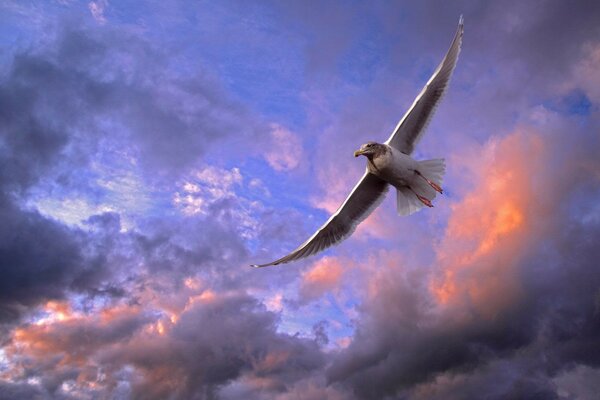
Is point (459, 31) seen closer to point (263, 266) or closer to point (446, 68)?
point (446, 68)

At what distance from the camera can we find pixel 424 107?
20.6 meters

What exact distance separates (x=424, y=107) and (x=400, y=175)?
3.32 meters

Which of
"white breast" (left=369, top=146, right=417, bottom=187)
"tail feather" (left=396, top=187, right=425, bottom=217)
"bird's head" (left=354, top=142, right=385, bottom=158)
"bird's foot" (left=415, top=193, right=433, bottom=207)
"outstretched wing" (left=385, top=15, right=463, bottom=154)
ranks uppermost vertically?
"outstretched wing" (left=385, top=15, right=463, bottom=154)

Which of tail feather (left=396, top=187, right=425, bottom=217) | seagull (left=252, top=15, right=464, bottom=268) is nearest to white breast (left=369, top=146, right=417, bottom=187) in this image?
seagull (left=252, top=15, right=464, bottom=268)

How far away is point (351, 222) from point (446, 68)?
8.06 meters

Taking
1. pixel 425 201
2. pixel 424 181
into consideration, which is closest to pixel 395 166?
pixel 424 181

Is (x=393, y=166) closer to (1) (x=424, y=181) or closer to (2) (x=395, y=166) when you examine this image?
(2) (x=395, y=166)

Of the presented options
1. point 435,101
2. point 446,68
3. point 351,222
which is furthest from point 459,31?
point 351,222

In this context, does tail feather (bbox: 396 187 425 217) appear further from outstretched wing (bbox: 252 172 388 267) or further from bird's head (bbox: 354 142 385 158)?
bird's head (bbox: 354 142 385 158)

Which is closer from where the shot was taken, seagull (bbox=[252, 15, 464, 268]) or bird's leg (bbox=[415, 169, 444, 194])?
seagull (bbox=[252, 15, 464, 268])

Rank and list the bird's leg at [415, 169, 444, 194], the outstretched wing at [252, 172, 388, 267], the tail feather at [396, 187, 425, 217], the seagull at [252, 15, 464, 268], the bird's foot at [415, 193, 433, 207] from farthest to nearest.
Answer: the outstretched wing at [252, 172, 388, 267] < the tail feather at [396, 187, 425, 217] < the bird's foot at [415, 193, 433, 207] < the bird's leg at [415, 169, 444, 194] < the seagull at [252, 15, 464, 268]

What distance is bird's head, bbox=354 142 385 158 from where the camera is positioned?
19.5m

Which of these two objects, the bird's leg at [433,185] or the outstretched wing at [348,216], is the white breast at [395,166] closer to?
the bird's leg at [433,185]

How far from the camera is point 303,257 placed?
22.1 metres
